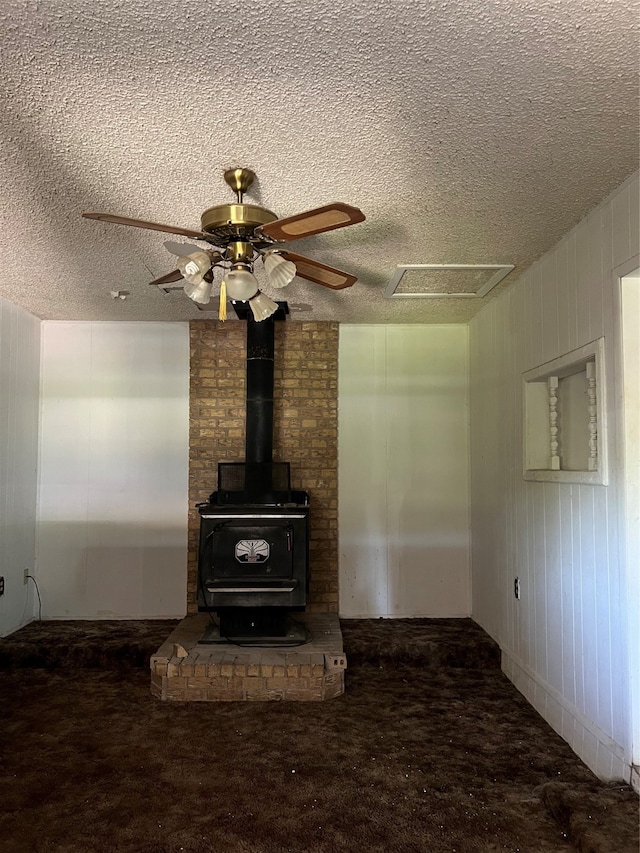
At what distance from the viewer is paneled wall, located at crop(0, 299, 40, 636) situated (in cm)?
361

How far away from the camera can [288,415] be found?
4105 mm

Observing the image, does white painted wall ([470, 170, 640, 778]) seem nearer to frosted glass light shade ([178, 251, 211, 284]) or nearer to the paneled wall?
frosted glass light shade ([178, 251, 211, 284])

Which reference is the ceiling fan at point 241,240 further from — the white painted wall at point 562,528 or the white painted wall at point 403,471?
the white painted wall at point 403,471

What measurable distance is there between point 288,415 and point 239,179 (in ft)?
7.41

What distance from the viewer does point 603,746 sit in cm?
213

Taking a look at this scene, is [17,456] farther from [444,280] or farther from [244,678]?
[444,280]

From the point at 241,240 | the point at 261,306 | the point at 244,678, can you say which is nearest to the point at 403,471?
the point at 244,678

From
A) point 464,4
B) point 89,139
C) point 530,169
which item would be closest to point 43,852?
point 89,139

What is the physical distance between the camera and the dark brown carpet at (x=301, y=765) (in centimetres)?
186

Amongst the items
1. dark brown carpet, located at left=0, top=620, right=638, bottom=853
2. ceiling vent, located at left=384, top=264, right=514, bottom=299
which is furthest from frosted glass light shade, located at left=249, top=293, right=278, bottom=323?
dark brown carpet, located at left=0, top=620, right=638, bottom=853

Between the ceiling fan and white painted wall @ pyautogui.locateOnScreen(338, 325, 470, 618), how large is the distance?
2056mm

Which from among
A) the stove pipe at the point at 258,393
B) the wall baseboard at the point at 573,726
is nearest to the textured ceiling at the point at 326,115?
the stove pipe at the point at 258,393

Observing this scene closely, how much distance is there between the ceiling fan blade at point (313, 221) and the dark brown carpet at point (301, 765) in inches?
78.8

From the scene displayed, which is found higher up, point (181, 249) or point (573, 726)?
point (181, 249)
